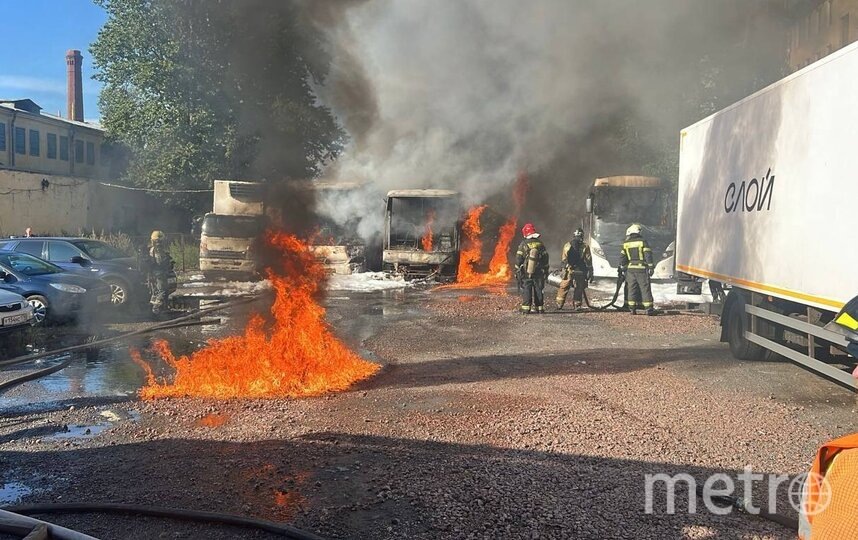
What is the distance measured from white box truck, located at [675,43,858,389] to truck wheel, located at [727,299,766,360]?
0.04ft

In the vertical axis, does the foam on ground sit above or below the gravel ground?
above

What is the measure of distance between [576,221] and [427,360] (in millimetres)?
18649

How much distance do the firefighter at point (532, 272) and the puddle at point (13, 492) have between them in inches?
361

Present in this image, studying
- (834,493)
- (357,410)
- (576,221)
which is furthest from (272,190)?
(576,221)

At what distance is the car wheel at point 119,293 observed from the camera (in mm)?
12398

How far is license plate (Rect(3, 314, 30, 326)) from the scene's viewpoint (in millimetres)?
8914

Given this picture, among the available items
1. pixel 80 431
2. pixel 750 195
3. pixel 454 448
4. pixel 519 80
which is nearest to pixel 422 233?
pixel 519 80

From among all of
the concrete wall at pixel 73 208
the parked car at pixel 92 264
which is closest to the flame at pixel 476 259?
the parked car at pixel 92 264

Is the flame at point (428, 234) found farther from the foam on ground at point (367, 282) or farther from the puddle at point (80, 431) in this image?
the puddle at point (80, 431)

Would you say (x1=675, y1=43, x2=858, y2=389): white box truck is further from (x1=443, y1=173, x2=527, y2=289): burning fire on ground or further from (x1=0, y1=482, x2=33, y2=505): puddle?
(x1=443, y1=173, x2=527, y2=289): burning fire on ground

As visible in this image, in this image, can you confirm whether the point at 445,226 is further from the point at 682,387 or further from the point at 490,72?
the point at 682,387

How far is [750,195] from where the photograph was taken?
24.8 ft

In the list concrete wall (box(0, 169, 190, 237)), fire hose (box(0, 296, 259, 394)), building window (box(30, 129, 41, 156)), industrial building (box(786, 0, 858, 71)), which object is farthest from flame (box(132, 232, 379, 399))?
building window (box(30, 129, 41, 156))

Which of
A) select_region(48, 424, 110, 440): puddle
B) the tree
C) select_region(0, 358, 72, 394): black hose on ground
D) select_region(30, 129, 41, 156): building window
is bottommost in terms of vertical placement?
select_region(0, 358, 72, 394): black hose on ground
